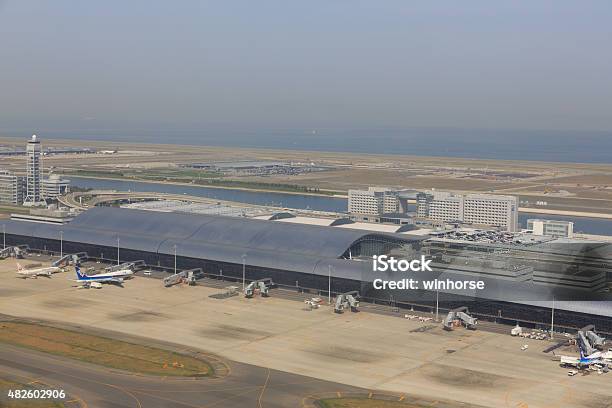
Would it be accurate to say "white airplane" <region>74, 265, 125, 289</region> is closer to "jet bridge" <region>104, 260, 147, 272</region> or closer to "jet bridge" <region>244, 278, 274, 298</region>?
"jet bridge" <region>104, 260, 147, 272</region>

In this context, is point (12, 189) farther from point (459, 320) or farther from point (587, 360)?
point (587, 360)

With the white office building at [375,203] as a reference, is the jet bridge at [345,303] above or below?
below

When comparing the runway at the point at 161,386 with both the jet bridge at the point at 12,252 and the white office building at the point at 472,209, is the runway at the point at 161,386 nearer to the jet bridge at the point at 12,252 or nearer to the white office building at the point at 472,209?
the jet bridge at the point at 12,252

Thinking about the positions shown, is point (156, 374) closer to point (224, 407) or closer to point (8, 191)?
point (224, 407)

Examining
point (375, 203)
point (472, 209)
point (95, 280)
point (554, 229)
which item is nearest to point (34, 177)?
point (375, 203)

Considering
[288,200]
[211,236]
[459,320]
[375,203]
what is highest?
[211,236]

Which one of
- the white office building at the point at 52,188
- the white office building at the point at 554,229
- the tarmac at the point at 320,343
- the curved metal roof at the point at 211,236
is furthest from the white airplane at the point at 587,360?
the white office building at the point at 52,188
